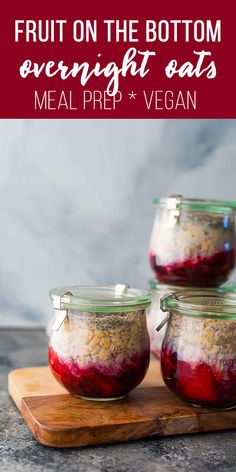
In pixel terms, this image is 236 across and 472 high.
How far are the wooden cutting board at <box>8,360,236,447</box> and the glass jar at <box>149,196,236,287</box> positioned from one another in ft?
0.83

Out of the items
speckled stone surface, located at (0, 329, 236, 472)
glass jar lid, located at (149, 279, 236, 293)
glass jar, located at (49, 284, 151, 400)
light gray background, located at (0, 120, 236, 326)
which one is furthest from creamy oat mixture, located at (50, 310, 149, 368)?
light gray background, located at (0, 120, 236, 326)

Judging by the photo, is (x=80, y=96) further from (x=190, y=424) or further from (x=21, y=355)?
(x=190, y=424)

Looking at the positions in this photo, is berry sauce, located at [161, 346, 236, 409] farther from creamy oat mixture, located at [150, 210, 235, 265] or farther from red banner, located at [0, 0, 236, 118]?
red banner, located at [0, 0, 236, 118]

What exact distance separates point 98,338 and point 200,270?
1.10 ft

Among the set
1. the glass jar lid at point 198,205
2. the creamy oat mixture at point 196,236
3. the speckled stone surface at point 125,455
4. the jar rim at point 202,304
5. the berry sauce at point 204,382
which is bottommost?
the speckled stone surface at point 125,455

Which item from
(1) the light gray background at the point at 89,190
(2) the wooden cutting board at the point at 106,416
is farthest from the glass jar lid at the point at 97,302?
(1) the light gray background at the point at 89,190

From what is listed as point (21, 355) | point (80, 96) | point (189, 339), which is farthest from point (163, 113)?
point (189, 339)

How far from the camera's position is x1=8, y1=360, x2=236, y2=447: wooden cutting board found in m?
0.91

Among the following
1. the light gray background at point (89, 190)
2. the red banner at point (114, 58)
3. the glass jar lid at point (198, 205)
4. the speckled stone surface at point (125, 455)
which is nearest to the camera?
the speckled stone surface at point (125, 455)

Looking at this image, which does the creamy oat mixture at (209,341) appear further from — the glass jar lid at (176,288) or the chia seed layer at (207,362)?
the glass jar lid at (176,288)

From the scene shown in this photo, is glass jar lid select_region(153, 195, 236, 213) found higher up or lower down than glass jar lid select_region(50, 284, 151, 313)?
higher up

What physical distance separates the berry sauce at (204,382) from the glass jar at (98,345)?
2.2 inches

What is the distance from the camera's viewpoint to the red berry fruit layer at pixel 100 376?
Answer: 0.98m

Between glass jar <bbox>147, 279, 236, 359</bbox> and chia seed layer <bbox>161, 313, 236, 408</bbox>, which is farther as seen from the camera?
glass jar <bbox>147, 279, 236, 359</bbox>
